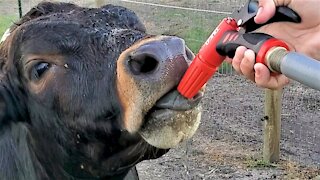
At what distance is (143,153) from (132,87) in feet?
1.82

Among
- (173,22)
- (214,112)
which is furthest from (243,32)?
(173,22)

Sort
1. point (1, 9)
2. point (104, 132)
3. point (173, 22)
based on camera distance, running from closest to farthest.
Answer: point (104, 132)
point (173, 22)
point (1, 9)

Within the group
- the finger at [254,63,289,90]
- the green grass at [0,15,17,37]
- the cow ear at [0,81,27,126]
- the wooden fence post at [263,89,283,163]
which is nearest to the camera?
the finger at [254,63,289,90]

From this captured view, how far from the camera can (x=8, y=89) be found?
9.66 feet

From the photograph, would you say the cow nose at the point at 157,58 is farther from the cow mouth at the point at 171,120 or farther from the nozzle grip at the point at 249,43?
the nozzle grip at the point at 249,43

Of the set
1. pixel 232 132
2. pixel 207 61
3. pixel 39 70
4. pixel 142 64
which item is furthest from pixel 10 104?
pixel 232 132

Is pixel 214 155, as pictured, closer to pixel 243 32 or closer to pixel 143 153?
pixel 143 153

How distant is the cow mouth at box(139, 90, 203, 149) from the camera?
7.45 ft

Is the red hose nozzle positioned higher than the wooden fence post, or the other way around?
the red hose nozzle

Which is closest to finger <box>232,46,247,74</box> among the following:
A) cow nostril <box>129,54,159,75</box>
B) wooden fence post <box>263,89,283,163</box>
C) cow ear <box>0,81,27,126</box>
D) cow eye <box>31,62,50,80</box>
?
cow nostril <box>129,54,159,75</box>

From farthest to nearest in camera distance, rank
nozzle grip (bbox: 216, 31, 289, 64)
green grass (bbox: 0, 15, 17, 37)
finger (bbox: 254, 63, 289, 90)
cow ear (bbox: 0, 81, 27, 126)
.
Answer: green grass (bbox: 0, 15, 17, 37), cow ear (bbox: 0, 81, 27, 126), finger (bbox: 254, 63, 289, 90), nozzle grip (bbox: 216, 31, 289, 64)

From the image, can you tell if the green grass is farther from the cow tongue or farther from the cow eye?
the cow tongue

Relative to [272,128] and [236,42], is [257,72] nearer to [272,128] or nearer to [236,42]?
[236,42]

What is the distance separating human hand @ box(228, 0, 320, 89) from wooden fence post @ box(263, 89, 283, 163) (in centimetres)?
332
